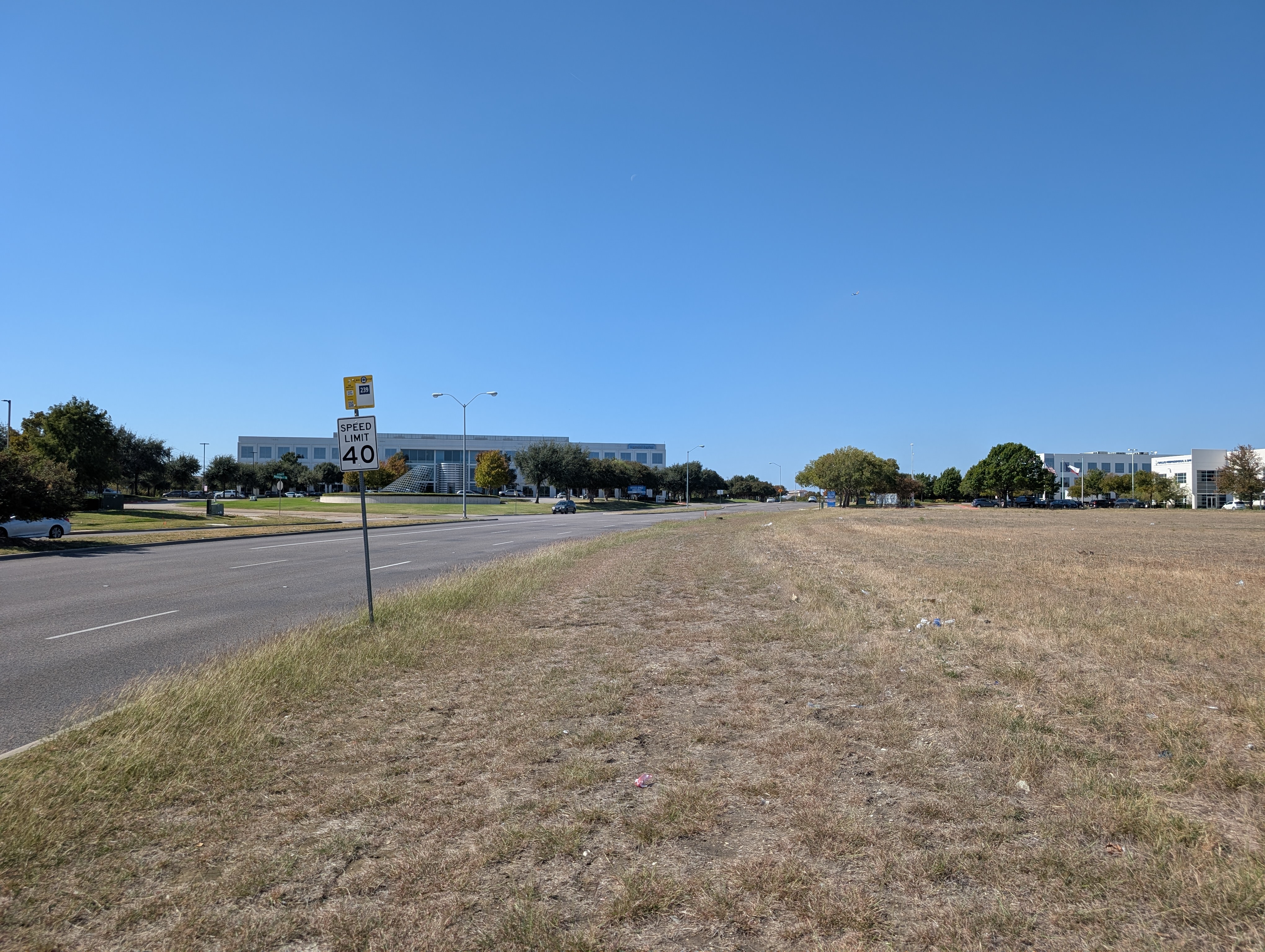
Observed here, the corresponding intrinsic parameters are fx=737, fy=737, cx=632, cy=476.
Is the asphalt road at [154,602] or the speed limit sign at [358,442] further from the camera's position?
the speed limit sign at [358,442]

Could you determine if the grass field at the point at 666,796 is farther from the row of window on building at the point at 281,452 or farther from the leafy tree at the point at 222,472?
the row of window on building at the point at 281,452

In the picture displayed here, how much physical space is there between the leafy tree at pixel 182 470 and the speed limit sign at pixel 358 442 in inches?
4486

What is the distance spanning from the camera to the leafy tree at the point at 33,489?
2562 cm

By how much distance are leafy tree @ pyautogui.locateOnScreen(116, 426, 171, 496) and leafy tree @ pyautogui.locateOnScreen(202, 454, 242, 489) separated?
6.77 m

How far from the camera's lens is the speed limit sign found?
10.4 metres

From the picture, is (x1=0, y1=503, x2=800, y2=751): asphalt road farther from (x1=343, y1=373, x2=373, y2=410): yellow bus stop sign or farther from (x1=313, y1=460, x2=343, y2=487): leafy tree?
(x1=313, y1=460, x2=343, y2=487): leafy tree

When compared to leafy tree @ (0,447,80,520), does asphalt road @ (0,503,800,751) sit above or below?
below

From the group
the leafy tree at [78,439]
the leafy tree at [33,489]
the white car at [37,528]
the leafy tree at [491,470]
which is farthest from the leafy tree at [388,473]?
the leafy tree at [33,489]

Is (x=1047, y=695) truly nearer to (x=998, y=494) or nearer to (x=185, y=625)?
(x=185, y=625)

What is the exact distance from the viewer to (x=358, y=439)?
1047cm

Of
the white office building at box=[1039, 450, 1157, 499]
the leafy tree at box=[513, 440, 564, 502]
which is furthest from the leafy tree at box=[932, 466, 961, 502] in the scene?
the leafy tree at box=[513, 440, 564, 502]

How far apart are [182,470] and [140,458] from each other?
1510 centimetres

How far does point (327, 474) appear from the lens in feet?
409

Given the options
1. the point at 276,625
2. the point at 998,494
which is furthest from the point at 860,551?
the point at 998,494
